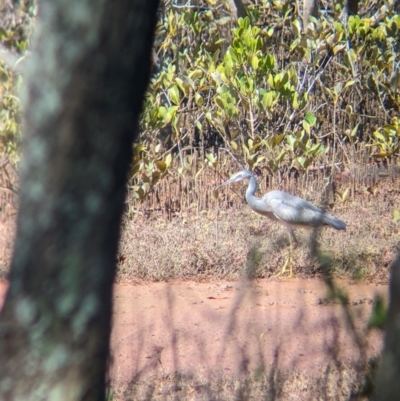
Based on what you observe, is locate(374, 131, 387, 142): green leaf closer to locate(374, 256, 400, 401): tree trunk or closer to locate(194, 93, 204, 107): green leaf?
locate(194, 93, 204, 107): green leaf

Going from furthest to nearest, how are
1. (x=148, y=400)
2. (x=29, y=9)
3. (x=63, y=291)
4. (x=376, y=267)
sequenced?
(x=29, y=9)
(x=376, y=267)
(x=148, y=400)
(x=63, y=291)

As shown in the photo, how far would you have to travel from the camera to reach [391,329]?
2.22 metres

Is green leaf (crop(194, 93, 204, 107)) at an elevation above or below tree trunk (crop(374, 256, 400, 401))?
above

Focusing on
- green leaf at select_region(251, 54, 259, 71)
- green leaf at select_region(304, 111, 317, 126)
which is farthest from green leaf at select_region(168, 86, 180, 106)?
green leaf at select_region(304, 111, 317, 126)

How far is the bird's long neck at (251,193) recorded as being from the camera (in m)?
8.82

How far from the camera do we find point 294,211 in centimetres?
826

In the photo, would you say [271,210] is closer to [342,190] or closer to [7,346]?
[342,190]

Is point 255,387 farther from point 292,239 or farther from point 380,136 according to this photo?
point 380,136

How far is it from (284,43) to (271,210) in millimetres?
3166

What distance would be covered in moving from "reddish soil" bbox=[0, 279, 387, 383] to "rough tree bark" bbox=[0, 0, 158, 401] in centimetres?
173

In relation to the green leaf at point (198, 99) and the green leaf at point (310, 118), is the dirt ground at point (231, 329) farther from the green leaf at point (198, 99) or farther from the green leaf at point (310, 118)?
the green leaf at point (198, 99)

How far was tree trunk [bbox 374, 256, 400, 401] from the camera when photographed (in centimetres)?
221

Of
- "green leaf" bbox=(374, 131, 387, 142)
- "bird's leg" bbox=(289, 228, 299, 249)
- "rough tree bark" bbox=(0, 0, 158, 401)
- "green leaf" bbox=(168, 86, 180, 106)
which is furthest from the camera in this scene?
"green leaf" bbox=(374, 131, 387, 142)

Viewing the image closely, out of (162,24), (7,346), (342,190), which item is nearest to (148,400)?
(7,346)
